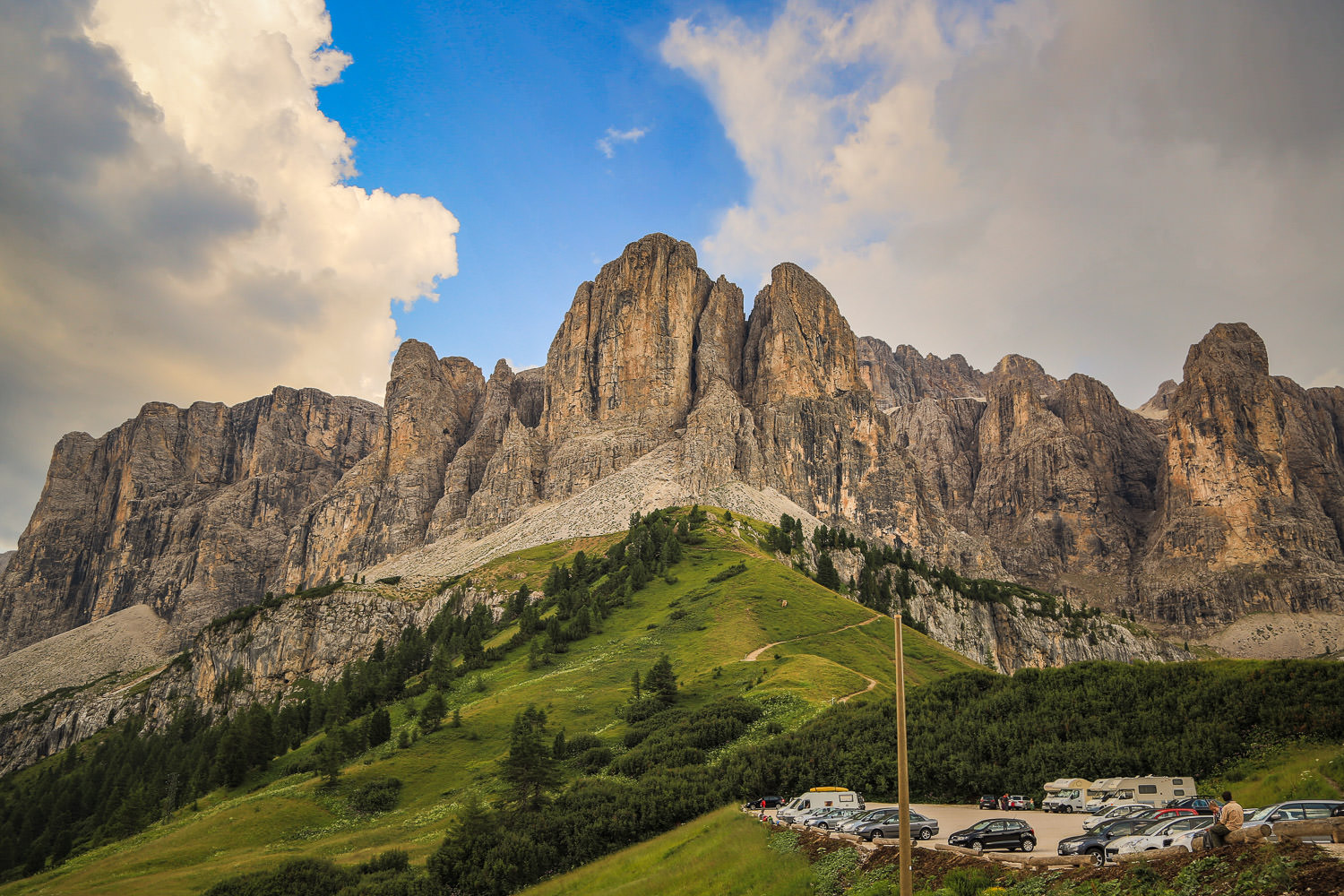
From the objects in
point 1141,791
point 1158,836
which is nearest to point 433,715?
point 1141,791

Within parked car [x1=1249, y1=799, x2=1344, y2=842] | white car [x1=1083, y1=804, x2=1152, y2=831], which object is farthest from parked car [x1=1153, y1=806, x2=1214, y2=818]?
parked car [x1=1249, y1=799, x2=1344, y2=842]

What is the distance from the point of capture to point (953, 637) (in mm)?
171500

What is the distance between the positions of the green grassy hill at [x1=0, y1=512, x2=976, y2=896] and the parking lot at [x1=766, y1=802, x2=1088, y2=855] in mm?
13571

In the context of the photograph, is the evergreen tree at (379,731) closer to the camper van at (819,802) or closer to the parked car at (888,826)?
the camper van at (819,802)

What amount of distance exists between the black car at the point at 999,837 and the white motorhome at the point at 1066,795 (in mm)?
13366

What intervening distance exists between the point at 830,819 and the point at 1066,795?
1474 cm

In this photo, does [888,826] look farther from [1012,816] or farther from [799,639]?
[799,639]

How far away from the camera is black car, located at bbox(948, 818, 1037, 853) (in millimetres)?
30359

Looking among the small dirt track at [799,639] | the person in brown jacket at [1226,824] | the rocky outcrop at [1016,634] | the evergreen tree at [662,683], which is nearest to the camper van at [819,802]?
the person in brown jacket at [1226,824]

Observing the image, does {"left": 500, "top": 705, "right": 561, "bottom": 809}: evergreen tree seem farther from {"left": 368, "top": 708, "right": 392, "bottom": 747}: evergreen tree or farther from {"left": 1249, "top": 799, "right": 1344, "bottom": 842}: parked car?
{"left": 368, "top": 708, "right": 392, "bottom": 747}: evergreen tree

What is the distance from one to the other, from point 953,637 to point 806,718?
395ft

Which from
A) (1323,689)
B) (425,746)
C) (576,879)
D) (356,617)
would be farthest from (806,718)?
(356,617)

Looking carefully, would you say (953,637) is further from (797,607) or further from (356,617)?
(356,617)

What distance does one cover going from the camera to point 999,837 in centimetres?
3045
